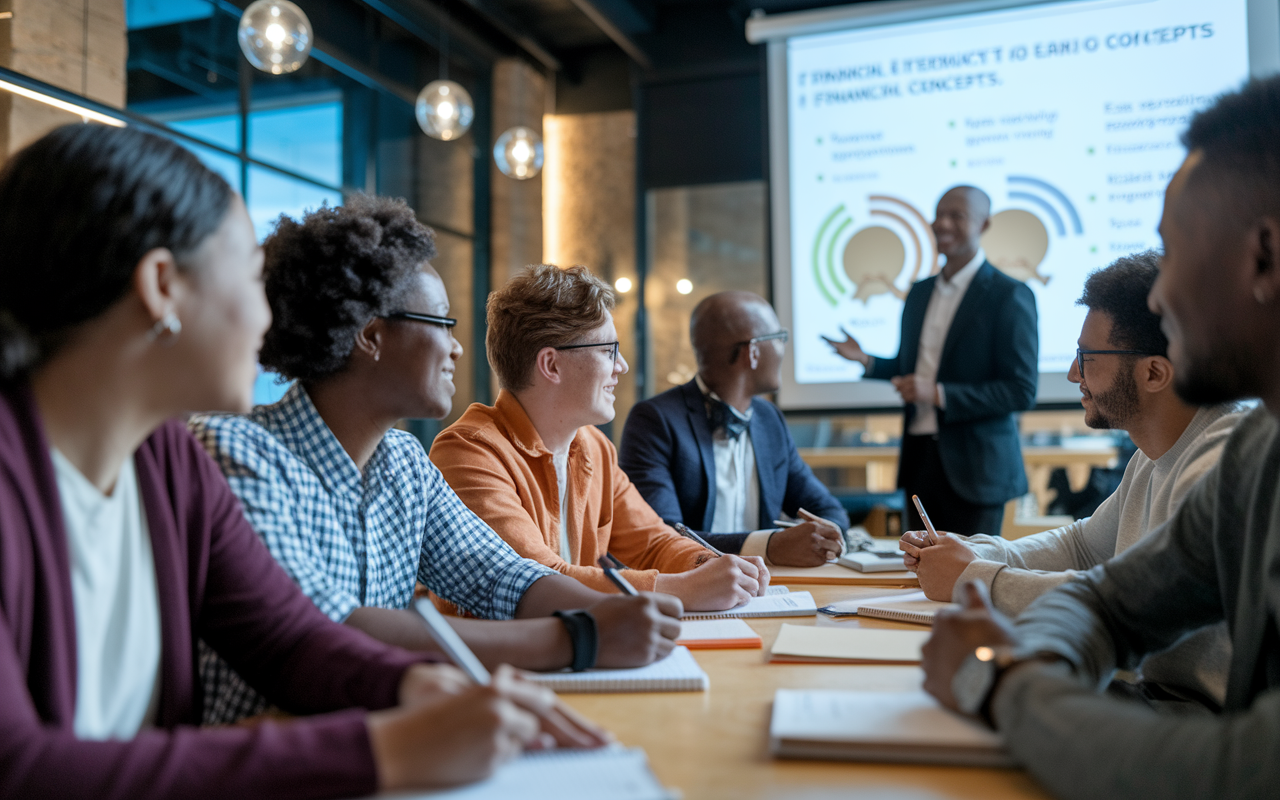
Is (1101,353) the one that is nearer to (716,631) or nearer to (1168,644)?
(1168,644)

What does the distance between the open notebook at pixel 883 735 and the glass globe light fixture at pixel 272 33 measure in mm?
3756

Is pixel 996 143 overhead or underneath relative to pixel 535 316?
overhead

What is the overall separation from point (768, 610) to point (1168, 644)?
62cm

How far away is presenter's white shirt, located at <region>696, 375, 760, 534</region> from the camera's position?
301 centimetres

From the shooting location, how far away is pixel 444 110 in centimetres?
527

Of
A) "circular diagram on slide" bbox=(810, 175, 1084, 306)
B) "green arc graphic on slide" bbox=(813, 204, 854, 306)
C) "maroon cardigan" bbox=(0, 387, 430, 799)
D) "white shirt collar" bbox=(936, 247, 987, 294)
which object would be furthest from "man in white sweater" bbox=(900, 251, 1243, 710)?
"green arc graphic on slide" bbox=(813, 204, 854, 306)

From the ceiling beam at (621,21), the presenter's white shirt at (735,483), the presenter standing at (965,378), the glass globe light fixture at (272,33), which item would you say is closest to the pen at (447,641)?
the presenter's white shirt at (735,483)

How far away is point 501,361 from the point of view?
2.21 meters

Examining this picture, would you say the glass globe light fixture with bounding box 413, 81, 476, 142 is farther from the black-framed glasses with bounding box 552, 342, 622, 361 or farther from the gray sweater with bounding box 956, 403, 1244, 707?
the gray sweater with bounding box 956, 403, 1244, 707

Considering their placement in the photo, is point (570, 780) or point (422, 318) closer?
point (570, 780)

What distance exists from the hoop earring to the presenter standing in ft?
9.64

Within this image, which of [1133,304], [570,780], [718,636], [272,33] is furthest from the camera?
[272,33]

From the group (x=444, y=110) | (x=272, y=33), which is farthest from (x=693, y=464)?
(x=444, y=110)

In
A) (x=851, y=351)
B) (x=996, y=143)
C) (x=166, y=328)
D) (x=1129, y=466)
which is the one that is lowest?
(x=1129, y=466)
